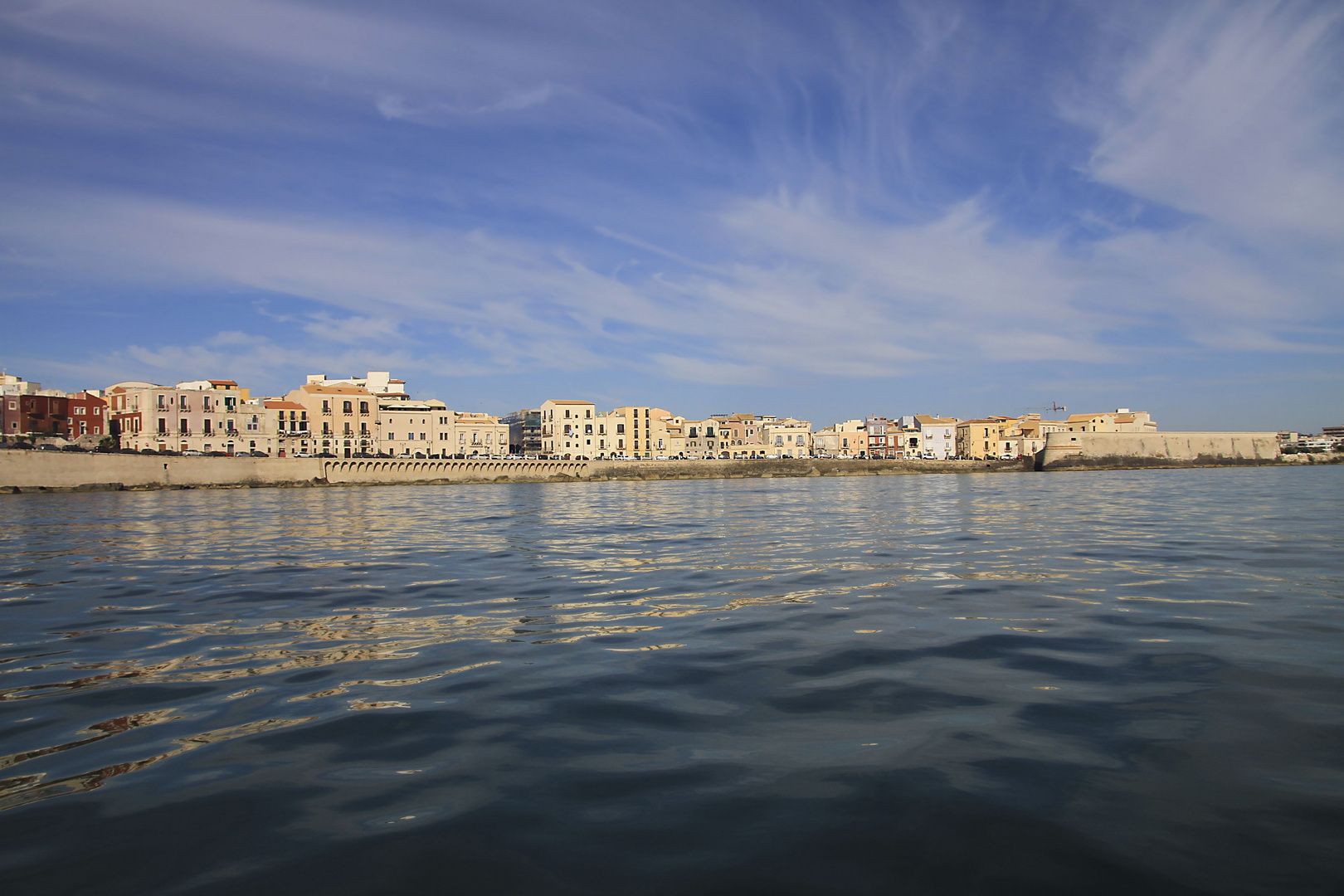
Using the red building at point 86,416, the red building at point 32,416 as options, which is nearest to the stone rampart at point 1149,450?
the red building at point 86,416

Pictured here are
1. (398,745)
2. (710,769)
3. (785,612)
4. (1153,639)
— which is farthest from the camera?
(785,612)

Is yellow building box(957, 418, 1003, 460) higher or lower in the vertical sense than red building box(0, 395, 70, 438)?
lower

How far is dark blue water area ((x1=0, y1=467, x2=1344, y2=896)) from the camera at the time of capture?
93.8 inches

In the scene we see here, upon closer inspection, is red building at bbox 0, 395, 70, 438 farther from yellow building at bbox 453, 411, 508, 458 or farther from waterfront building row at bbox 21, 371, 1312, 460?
yellow building at bbox 453, 411, 508, 458

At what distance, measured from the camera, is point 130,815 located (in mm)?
2723

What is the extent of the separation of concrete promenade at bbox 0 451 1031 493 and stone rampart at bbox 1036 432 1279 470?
5.27 meters

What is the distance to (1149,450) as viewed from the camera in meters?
81.4

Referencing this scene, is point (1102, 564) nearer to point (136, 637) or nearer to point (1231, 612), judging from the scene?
point (1231, 612)

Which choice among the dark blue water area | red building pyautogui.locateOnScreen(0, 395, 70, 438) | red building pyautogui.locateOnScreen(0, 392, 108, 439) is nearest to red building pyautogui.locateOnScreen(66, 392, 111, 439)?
red building pyautogui.locateOnScreen(0, 392, 108, 439)

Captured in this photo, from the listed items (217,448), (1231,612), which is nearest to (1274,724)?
(1231,612)

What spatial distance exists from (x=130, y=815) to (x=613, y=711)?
2.03 meters

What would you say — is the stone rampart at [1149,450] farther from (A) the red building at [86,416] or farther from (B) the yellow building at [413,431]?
(A) the red building at [86,416]

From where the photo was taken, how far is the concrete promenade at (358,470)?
49.8 m

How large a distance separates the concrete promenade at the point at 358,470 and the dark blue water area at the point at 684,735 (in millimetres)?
53307
